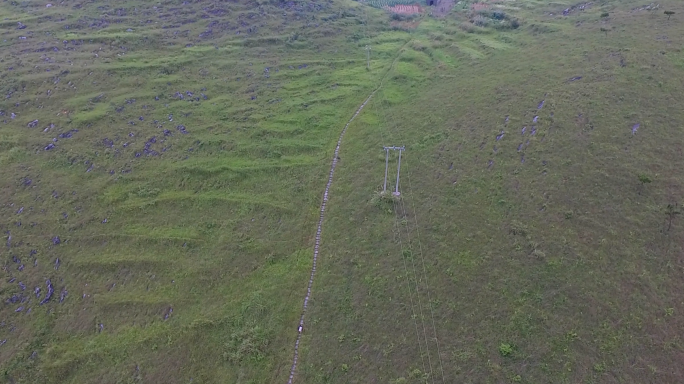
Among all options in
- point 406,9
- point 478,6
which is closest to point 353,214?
point 478,6

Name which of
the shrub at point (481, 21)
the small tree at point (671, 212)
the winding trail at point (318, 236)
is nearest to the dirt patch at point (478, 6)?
the shrub at point (481, 21)

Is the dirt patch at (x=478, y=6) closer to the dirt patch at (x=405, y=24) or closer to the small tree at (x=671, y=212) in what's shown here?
the dirt patch at (x=405, y=24)

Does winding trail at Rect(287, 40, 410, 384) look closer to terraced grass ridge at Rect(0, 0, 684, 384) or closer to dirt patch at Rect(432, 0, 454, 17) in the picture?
terraced grass ridge at Rect(0, 0, 684, 384)

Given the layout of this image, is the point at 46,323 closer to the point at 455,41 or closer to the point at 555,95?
the point at 555,95

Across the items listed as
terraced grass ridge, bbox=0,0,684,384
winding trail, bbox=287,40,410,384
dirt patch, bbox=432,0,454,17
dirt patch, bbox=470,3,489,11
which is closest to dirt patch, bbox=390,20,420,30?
dirt patch, bbox=432,0,454,17

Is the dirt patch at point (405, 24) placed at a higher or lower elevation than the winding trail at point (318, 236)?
higher

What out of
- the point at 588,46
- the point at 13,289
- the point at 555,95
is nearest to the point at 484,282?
the point at 555,95

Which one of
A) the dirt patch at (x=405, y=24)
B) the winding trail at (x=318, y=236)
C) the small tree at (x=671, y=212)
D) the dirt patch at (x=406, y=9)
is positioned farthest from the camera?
the dirt patch at (x=406, y=9)
